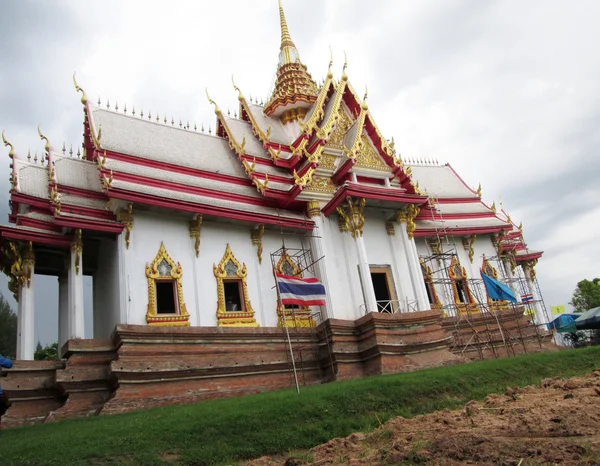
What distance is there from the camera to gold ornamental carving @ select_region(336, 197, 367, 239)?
15.7 m

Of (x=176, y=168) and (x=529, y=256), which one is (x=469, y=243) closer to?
(x=529, y=256)

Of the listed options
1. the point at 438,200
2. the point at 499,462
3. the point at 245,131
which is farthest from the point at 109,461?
the point at 438,200

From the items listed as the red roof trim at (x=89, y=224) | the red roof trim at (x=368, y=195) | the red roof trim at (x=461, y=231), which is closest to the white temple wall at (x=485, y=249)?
the red roof trim at (x=461, y=231)

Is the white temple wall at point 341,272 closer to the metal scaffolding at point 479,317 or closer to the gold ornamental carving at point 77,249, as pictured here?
the metal scaffolding at point 479,317

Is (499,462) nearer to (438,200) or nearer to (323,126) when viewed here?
(323,126)

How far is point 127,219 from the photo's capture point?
13398mm

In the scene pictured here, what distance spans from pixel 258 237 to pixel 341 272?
2517 millimetres

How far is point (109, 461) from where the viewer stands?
6.25 metres

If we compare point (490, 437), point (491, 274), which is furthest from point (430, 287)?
point (490, 437)

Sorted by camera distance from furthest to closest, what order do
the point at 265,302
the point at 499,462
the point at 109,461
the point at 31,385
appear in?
the point at 265,302 < the point at 31,385 < the point at 109,461 < the point at 499,462

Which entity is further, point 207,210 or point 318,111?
point 318,111

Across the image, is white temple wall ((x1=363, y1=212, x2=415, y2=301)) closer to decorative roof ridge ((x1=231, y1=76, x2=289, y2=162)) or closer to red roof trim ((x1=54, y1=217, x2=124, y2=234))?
decorative roof ridge ((x1=231, y1=76, x2=289, y2=162))

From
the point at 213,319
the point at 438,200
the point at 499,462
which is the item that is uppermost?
the point at 438,200

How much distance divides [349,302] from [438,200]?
25.4ft
